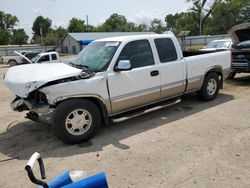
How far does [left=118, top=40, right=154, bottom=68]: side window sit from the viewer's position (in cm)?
533

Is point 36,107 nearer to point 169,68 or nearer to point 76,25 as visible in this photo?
point 169,68

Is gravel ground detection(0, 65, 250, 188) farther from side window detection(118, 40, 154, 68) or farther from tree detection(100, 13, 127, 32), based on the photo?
tree detection(100, 13, 127, 32)

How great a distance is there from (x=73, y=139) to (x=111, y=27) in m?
85.8

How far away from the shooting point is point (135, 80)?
5.33 m

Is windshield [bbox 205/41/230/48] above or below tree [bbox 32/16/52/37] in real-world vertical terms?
below

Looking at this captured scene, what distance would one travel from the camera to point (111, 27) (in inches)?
3440

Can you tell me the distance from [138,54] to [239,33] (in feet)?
22.6

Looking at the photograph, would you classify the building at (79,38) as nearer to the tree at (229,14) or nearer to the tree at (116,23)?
the tree at (229,14)

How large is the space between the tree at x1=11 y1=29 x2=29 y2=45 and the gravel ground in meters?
101

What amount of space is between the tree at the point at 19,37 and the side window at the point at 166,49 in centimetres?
10069

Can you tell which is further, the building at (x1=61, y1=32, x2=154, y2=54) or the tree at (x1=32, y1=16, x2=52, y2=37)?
the tree at (x1=32, y1=16, x2=52, y2=37)

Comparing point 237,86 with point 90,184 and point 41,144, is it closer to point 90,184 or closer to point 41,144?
point 41,144

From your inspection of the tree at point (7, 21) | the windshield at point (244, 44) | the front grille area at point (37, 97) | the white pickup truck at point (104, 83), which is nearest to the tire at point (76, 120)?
the white pickup truck at point (104, 83)

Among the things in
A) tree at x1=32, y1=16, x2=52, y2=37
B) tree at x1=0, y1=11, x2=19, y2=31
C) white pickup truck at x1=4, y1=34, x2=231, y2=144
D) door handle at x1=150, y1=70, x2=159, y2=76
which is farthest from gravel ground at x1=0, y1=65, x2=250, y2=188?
tree at x1=0, y1=11, x2=19, y2=31
